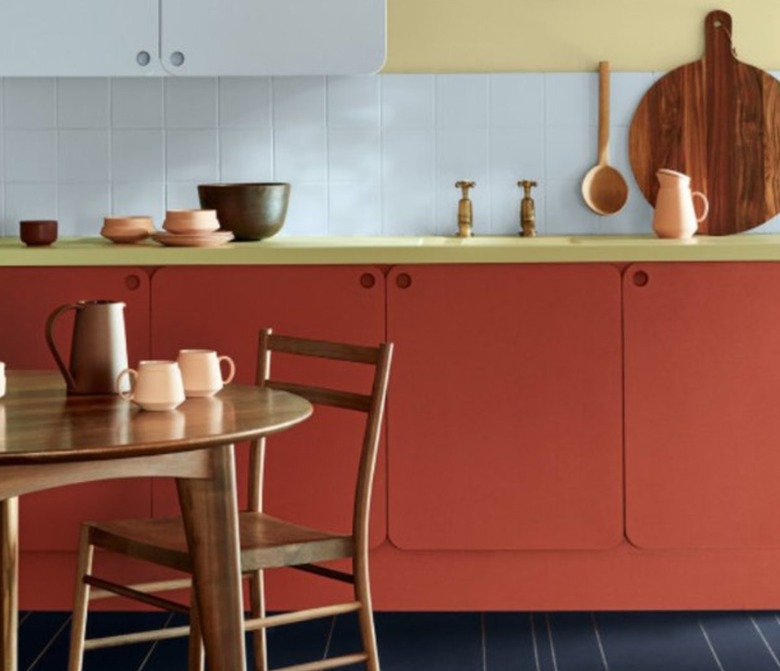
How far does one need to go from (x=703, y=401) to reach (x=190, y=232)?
1430 millimetres

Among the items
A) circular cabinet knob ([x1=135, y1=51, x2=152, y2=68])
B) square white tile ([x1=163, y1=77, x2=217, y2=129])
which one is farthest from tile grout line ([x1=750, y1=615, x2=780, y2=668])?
circular cabinet knob ([x1=135, y1=51, x2=152, y2=68])

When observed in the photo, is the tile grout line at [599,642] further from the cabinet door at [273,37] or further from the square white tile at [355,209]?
the cabinet door at [273,37]

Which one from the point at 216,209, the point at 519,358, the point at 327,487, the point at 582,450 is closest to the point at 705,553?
the point at 582,450

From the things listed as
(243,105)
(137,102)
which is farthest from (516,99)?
(137,102)

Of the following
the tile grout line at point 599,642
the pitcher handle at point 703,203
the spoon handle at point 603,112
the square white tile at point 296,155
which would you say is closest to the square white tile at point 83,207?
the square white tile at point 296,155

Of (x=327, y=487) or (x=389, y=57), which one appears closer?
(x=327, y=487)

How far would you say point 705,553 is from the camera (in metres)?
4.41

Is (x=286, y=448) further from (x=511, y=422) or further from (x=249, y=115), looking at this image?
Answer: (x=249, y=115)

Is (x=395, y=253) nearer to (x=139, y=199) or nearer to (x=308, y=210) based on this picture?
(x=308, y=210)

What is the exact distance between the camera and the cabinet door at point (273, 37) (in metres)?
4.64

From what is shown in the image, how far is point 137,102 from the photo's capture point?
5031 millimetres

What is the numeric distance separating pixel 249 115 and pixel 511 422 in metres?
1.33

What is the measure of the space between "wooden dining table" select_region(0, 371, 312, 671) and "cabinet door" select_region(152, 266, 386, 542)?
127 centimetres

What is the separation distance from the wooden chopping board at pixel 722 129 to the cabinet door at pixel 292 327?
115cm
